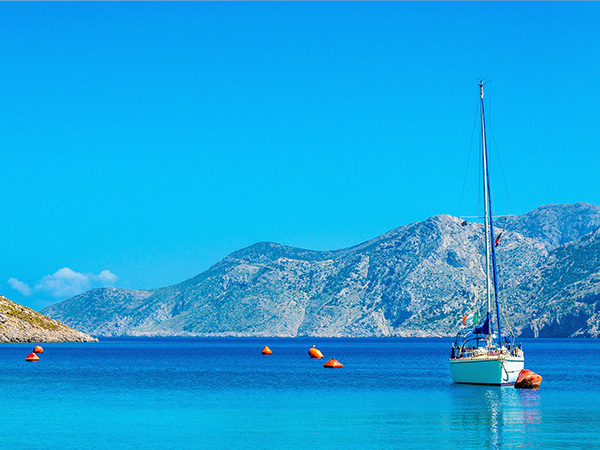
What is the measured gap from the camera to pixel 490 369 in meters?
80.4

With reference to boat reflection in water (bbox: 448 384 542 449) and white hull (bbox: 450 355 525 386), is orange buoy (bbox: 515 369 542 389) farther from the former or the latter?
Result: boat reflection in water (bbox: 448 384 542 449)

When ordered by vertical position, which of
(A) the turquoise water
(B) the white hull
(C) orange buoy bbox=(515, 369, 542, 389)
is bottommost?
(A) the turquoise water

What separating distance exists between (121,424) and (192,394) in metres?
26.4

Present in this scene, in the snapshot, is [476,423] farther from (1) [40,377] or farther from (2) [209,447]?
(1) [40,377]

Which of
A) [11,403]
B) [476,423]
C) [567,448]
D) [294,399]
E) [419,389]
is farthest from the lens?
[419,389]

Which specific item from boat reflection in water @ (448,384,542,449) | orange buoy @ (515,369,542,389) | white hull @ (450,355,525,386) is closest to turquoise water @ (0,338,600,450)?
boat reflection in water @ (448,384,542,449)

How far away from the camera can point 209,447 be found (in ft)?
159

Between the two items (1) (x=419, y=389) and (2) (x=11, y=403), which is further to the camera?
(1) (x=419, y=389)

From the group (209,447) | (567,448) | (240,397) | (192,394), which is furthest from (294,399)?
(567,448)

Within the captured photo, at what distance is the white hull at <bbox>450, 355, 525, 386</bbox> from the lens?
263 ft

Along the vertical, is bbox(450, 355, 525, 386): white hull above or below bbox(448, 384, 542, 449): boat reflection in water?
above

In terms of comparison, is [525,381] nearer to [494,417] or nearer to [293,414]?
[494,417]

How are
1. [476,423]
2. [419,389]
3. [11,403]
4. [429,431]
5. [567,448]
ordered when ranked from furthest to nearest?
[419,389], [11,403], [476,423], [429,431], [567,448]

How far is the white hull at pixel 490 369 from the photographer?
80.2 metres
